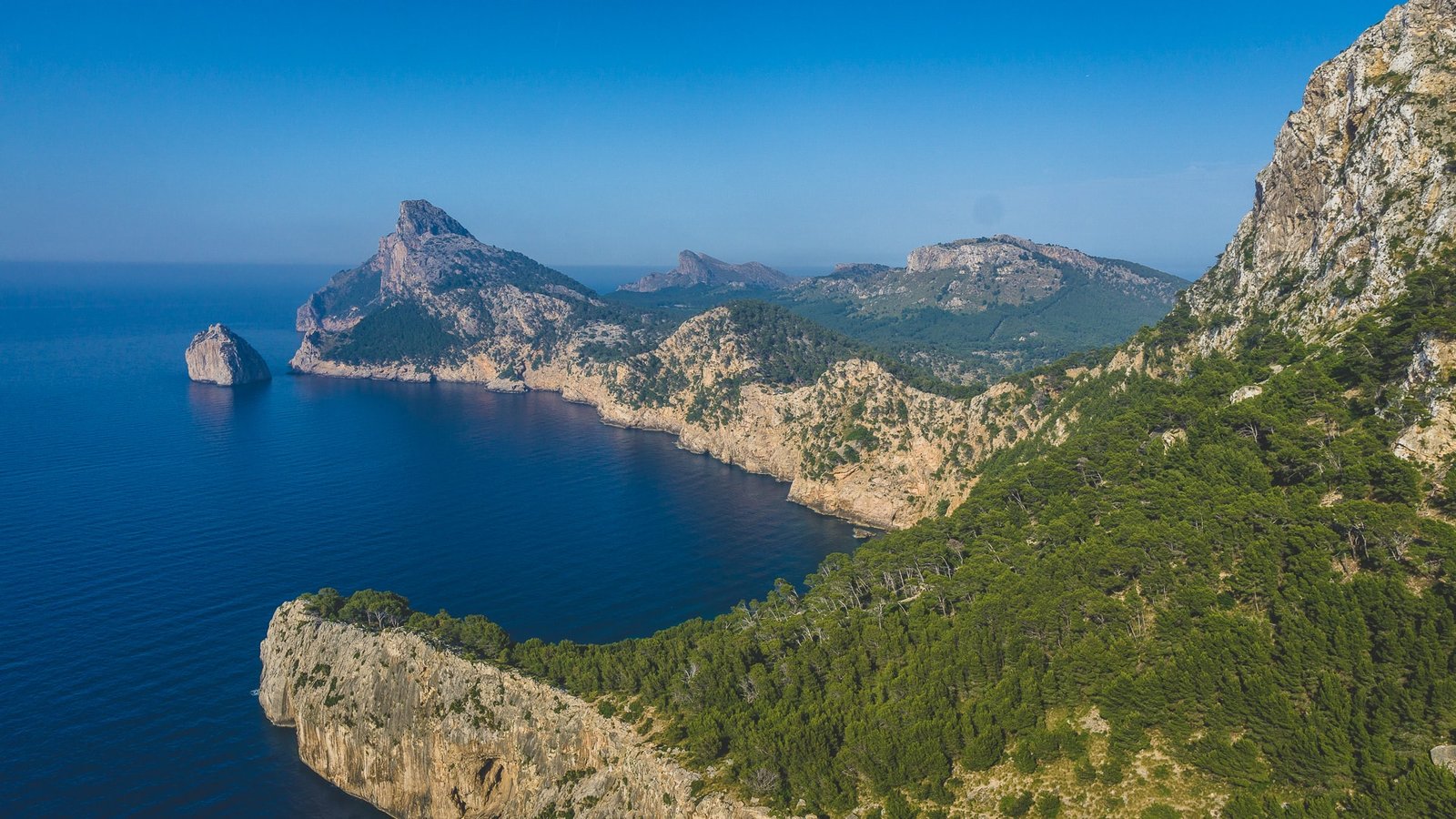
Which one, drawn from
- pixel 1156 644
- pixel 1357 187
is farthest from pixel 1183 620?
pixel 1357 187

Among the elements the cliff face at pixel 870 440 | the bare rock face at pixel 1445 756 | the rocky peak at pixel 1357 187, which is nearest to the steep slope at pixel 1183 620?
the rocky peak at pixel 1357 187

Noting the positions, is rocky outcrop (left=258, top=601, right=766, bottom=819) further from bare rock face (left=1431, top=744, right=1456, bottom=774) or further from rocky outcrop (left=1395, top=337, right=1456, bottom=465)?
rocky outcrop (left=1395, top=337, right=1456, bottom=465)

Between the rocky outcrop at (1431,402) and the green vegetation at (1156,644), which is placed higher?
the rocky outcrop at (1431,402)

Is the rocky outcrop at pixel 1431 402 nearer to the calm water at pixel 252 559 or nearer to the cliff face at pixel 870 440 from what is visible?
the cliff face at pixel 870 440

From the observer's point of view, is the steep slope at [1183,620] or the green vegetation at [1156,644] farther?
the steep slope at [1183,620]

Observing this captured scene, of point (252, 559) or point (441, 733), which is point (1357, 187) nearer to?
point (441, 733)

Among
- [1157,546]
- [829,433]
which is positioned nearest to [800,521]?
[829,433]

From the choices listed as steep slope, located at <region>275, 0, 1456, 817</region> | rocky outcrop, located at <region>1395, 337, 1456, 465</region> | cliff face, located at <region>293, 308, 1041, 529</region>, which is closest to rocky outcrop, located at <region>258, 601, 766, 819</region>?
steep slope, located at <region>275, 0, 1456, 817</region>
